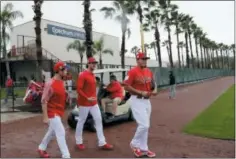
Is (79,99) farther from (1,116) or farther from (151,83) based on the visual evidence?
(1,116)

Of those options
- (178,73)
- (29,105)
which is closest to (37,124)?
(29,105)

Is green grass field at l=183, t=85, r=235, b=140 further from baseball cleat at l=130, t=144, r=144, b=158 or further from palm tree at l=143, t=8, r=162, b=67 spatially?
palm tree at l=143, t=8, r=162, b=67

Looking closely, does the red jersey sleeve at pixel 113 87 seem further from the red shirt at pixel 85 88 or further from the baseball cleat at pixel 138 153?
the baseball cleat at pixel 138 153

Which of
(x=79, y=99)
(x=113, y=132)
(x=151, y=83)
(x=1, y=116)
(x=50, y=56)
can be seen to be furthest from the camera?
(x=50, y=56)

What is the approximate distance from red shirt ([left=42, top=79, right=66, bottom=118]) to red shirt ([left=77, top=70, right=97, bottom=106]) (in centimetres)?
113

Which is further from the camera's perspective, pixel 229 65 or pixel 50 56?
pixel 229 65

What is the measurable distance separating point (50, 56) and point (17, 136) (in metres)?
27.3

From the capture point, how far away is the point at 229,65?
144875 millimetres

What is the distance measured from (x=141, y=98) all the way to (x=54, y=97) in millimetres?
1585

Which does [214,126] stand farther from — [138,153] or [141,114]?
[141,114]

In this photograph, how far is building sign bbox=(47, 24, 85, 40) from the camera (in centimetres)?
3862

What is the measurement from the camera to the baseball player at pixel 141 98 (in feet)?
20.8

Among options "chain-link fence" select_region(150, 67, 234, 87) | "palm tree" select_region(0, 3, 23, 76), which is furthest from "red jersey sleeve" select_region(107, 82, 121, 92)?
"palm tree" select_region(0, 3, 23, 76)

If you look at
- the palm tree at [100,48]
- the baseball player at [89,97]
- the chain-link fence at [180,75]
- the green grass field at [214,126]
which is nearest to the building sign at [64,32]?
the palm tree at [100,48]
